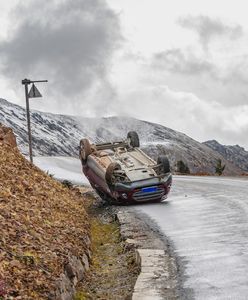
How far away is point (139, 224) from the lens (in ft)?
50.2

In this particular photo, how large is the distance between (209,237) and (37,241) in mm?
4459

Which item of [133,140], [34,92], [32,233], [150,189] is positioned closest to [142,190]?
[150,189]

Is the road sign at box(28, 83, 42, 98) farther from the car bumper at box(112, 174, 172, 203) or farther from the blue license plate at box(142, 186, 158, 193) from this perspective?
the blue license plate at box(142, 186, 158, 193)

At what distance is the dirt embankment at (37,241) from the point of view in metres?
7.47

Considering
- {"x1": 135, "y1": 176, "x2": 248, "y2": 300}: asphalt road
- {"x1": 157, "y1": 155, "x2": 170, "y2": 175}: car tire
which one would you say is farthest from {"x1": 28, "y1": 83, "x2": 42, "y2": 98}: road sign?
{"x1": 135, "y1": 176, "x2": 248, "y2": 300}: asphalt road

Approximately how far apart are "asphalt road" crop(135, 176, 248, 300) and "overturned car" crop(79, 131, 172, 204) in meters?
0.63

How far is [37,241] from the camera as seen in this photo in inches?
364

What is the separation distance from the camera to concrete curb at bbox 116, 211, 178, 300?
8234mm

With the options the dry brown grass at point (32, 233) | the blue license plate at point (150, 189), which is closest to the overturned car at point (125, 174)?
the blue license plate at point (150, 189)

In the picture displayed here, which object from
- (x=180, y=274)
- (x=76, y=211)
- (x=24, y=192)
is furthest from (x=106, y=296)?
(x=76, y=211)

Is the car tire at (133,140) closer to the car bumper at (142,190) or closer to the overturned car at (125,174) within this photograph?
the overturned car at (125,174)

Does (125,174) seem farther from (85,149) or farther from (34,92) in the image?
(34,92)

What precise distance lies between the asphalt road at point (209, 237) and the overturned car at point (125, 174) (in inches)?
24.8

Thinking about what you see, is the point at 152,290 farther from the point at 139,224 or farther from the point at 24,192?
the point at 139,224
